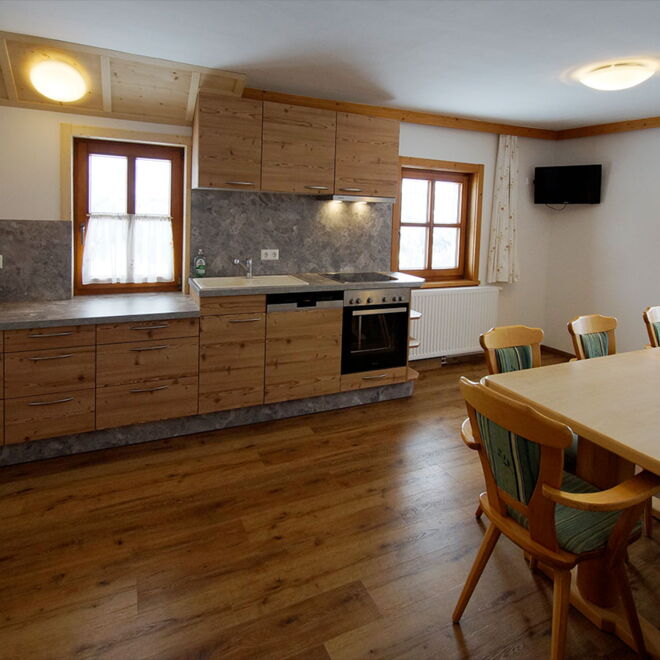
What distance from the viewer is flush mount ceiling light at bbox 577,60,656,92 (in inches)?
121

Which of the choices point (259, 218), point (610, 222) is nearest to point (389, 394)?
point (259, 218)

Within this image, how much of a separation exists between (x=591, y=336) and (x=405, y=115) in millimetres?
2694

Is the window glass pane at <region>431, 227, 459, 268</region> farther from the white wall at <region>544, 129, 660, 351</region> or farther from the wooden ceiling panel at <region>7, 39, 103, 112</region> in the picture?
the wooden ceiling panel at <region>7, 39, 103, 112</region>

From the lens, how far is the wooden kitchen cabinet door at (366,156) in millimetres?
3861

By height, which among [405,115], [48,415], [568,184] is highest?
[405,115]

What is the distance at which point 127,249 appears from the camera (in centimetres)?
375

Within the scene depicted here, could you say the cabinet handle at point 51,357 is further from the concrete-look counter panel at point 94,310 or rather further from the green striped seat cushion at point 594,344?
the green striped seat cushion at point 594,344

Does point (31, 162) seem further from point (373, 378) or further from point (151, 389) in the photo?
point (373, 378)

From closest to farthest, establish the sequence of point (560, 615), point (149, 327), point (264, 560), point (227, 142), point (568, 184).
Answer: point (560, 615), point (264, 560), point (149, 327), point (227, 142), point (568, 184)

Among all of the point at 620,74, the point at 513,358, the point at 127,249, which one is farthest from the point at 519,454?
the point at 127,249

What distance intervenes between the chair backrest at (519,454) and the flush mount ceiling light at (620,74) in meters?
2.58

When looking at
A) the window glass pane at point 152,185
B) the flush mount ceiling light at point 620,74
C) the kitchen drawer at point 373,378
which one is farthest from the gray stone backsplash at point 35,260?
the flush mount ceiling light at point 620,74

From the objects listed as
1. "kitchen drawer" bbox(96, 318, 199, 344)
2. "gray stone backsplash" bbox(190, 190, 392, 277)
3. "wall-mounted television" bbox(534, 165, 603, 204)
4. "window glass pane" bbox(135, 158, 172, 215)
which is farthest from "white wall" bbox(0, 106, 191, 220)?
"wall-mounted television" bbox(534, 165, 603, 204)

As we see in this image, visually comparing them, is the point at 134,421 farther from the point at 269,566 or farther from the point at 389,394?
the point at 389,394
